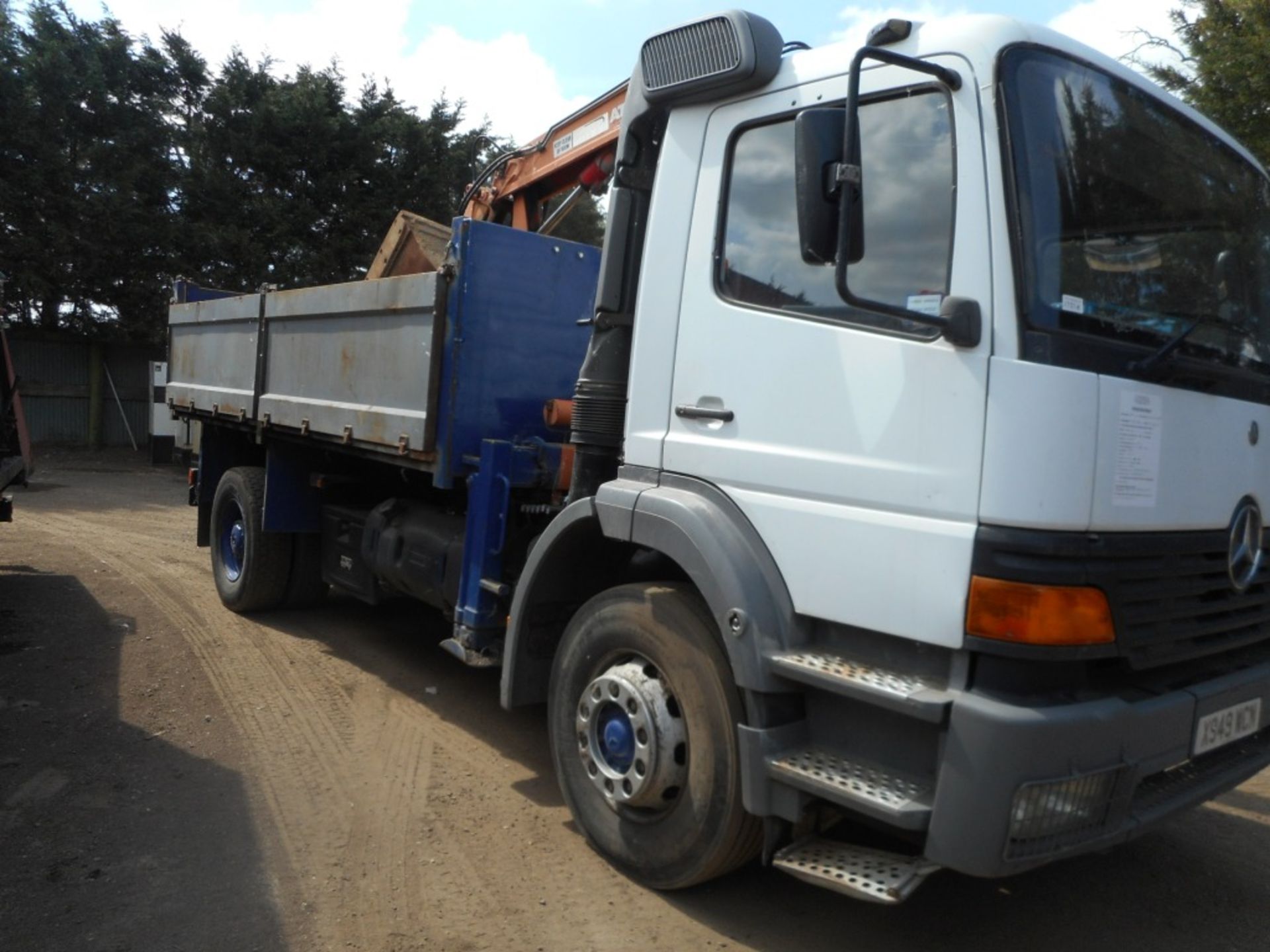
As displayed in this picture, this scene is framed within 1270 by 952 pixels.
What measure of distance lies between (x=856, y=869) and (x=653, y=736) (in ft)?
2.59

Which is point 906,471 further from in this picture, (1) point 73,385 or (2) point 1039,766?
(1) point 73,385

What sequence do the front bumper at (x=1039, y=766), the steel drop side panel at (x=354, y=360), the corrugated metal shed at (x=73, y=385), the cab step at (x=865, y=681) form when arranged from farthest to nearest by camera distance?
1. the corrugated metal shed at (x=73, y=385)
2. the steel drop side panel at (x=354, y=360)
3. the cab step at (x=865, y=681)
4. the front bumper at (x=1039, y=766)

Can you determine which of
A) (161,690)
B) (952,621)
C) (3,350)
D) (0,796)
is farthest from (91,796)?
(3,350)

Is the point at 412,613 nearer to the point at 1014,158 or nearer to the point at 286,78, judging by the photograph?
the point at 1014,158

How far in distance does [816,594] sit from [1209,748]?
1.23 m

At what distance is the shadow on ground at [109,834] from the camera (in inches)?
129

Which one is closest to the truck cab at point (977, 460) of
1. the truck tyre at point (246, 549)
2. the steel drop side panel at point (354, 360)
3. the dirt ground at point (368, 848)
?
the dirt ground at point (368, 848)

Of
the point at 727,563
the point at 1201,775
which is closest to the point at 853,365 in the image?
the point at 727,563

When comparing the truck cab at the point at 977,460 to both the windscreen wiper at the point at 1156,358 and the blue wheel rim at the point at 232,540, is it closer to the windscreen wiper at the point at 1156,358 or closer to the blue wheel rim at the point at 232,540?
the windscreen wiper at the point at 1156,358

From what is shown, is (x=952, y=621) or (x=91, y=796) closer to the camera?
(x=952, y=621)

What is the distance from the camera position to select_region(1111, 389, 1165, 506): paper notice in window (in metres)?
2.69

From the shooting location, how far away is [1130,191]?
299cm

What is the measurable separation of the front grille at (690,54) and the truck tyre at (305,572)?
448cm

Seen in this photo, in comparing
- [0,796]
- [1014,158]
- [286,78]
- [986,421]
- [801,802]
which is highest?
[286,78]
